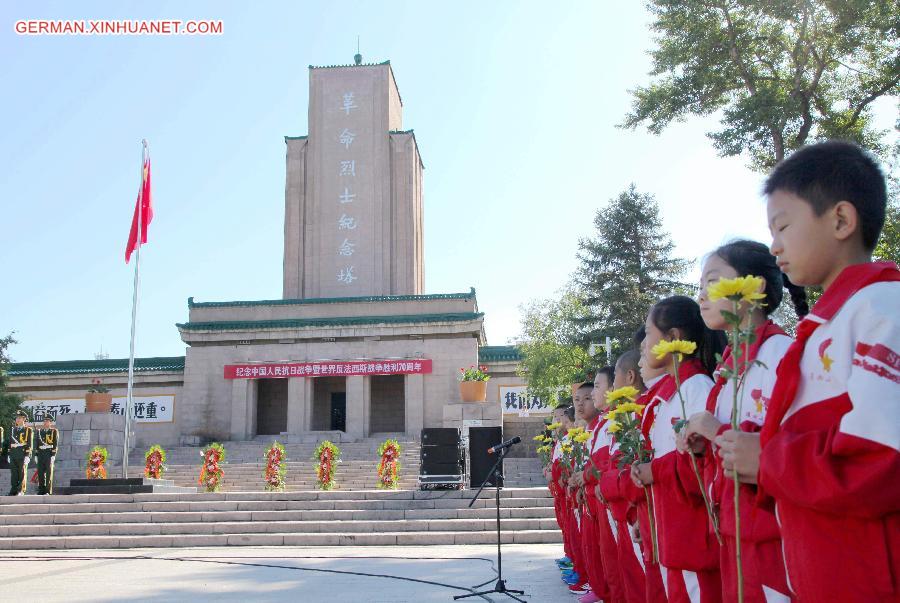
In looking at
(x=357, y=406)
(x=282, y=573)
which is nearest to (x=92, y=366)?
(x=357, y=406)

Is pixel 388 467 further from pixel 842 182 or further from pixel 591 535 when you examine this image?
pixel 842 182

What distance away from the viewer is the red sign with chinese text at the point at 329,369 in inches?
1017

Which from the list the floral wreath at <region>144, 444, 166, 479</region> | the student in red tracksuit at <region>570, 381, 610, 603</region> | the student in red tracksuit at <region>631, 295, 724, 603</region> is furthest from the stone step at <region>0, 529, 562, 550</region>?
the student in red tracksuit at <region>631, 295, 724, 603</region>

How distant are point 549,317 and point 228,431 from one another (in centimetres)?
1199

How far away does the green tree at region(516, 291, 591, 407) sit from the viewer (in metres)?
23.0

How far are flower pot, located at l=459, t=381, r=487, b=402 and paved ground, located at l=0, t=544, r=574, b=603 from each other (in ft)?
29.3

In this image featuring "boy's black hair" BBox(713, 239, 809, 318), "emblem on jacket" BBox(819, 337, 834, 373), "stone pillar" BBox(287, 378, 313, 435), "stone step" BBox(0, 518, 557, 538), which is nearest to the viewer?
"emblem on jacket" BBox(819, 337, 834, 373)

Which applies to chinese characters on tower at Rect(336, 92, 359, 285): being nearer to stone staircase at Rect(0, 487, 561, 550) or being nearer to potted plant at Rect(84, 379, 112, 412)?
potted plant at Rect(84, 379, 112, 412)

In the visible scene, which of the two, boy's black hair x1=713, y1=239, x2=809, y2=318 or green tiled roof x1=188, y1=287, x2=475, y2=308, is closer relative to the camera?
boy's black hair x1=713, y1=239, x2=809, y2=318

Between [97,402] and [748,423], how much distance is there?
2048 cm

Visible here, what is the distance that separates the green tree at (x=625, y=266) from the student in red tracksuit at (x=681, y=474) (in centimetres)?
2037

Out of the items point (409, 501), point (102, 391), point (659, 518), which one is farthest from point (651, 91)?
point (102, 391)

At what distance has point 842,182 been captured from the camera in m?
1.65

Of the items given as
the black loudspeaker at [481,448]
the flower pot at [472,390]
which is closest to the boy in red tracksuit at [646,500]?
the black loudspeaker at [481,448]
